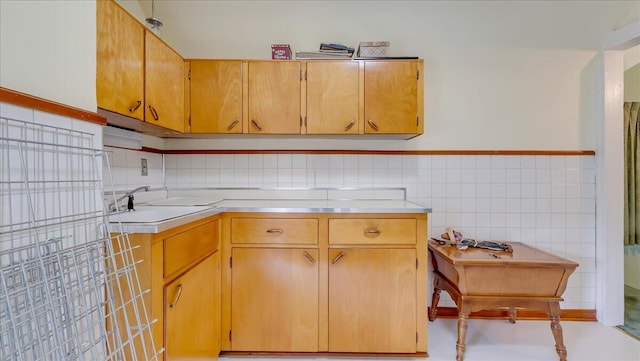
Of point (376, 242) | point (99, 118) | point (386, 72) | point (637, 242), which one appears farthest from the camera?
point (637, 242)

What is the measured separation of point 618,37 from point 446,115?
1.32 metres

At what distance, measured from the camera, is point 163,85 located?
1761mm

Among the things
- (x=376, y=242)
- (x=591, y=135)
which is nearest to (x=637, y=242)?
(x=591, y=135)

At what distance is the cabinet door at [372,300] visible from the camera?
172 centimetres

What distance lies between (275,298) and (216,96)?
1364 mm

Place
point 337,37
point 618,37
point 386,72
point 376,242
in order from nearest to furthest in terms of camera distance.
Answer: point 376,242 < point 386,72 < point 618,37 < point 337,37

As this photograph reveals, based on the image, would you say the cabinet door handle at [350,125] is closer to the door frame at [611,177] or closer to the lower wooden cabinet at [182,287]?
the lower wooden cabinet at [182,287]

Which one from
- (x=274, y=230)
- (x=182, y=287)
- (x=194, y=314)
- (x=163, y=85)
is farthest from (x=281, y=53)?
(x=194, y=314)

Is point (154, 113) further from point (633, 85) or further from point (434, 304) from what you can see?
point (633, 85)

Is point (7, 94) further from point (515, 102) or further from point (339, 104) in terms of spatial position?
point (515, 102)

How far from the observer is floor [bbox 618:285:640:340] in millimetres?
2154

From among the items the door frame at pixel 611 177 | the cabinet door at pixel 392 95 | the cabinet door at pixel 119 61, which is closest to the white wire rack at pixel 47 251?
the cabinet door at pixel 119 61

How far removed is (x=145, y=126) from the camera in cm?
179

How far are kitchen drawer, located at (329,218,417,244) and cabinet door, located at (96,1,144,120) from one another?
48.1 inches
